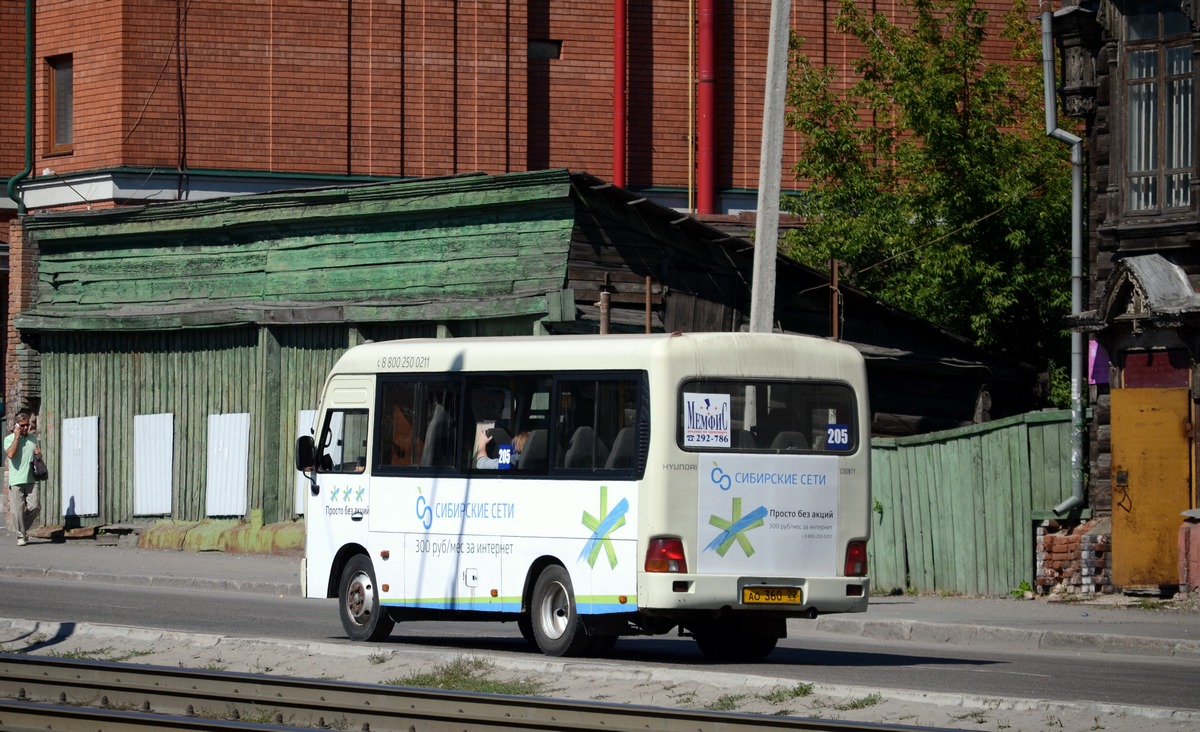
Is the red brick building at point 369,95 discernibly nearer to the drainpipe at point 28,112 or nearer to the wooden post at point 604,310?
the drainpipe at point 28,112

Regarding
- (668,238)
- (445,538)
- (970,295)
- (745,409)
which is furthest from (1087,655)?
(970,295)

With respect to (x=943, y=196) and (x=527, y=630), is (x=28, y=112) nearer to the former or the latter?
(x=943, y=196)

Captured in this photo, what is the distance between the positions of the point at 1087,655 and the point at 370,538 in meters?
6.31

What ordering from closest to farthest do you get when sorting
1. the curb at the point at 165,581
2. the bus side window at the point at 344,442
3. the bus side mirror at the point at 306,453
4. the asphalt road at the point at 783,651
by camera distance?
the asphalt road at the point at 783,651
the bus side window at the point at 344,442
the bus side mirror at the point at 306,453
the curb at the point at 165,581

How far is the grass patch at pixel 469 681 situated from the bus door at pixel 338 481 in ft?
10.9

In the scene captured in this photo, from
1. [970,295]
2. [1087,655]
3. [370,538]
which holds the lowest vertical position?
[1087,655]

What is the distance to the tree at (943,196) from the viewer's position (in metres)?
26.1

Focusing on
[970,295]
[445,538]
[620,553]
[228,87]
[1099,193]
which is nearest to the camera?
[620,553]

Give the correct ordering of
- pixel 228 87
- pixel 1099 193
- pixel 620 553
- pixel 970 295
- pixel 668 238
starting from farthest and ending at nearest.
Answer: pixel 228 87, pixel 970 295, pixel 668 238, pixel 1099 193, pixel 620 553

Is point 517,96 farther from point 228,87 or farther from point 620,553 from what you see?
point 620,553

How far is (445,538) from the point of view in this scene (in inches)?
579

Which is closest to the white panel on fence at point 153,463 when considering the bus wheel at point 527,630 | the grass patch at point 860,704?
the bus wheel at point 527,630

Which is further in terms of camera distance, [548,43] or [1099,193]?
[548,43]

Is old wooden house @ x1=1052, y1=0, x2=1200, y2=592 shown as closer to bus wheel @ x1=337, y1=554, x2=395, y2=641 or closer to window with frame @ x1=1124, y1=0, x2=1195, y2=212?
window with frame @ x1=1124, y1=0, x2=1195, y2=212
